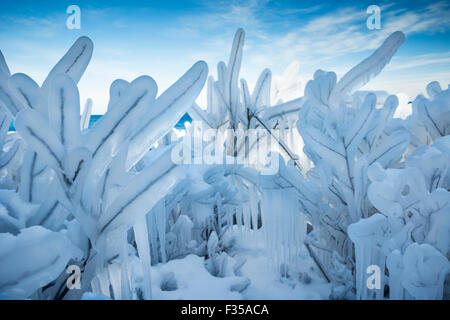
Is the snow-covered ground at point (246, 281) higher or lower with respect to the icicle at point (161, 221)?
lower

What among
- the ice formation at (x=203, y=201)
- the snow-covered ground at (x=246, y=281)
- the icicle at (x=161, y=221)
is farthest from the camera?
the icicle at (x=161, y=221)

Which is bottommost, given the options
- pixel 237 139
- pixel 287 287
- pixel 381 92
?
pixel 287 287

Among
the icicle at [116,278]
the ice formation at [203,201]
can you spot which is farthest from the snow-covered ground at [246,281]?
the icicle at [116,278]

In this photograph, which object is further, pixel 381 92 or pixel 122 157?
pixel 381 92

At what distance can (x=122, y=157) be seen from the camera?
0.43 metres

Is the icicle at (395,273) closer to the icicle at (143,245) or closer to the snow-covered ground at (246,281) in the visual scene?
the snow-covered ground at (246,281)

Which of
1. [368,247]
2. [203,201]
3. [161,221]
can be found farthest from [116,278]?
[368,247]

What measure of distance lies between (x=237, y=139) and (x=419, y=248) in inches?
27.6
